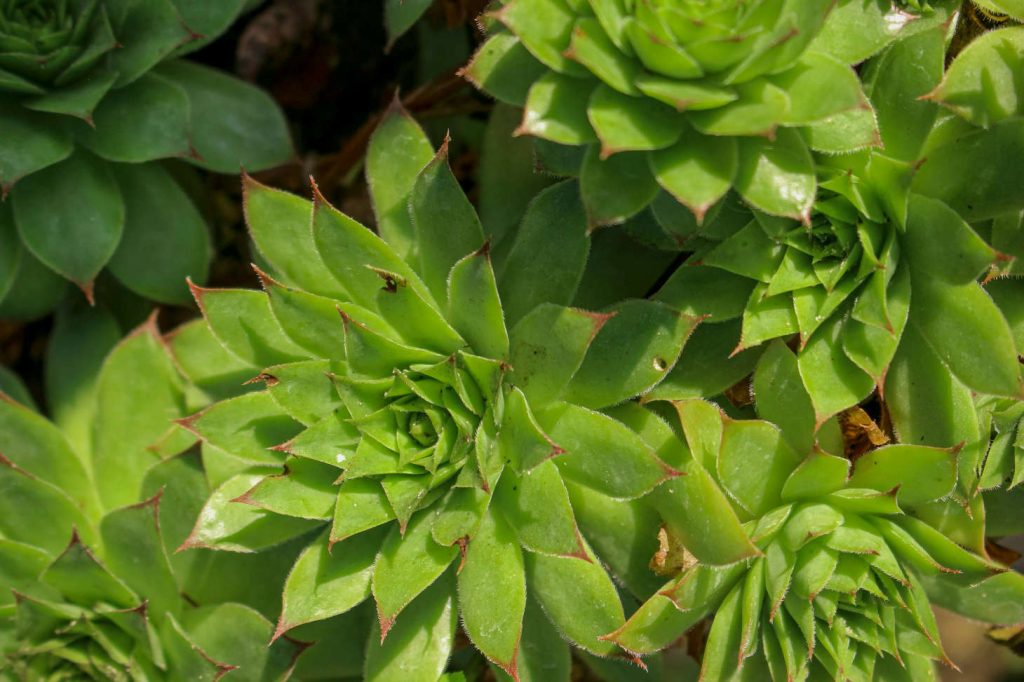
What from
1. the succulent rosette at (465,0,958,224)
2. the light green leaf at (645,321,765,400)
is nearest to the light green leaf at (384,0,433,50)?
the succulent rosette at (465,0,958,224)

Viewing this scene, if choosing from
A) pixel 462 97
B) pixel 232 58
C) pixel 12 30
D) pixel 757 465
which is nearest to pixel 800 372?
pixel 757 465

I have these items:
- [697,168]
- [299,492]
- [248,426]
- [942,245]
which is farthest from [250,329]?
[942,245]

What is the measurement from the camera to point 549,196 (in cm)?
169

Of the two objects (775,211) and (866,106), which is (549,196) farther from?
(866,106)

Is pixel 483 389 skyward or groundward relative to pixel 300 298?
groundward

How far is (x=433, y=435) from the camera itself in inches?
67.1

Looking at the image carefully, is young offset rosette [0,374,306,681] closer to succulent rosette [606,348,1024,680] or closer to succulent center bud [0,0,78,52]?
succulent center bud [0,0,78,52]

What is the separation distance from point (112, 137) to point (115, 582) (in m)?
0.97

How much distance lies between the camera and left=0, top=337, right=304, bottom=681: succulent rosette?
188 cm

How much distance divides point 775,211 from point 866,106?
200 millimetres

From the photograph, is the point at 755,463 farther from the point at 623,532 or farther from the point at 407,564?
the point at 407,564

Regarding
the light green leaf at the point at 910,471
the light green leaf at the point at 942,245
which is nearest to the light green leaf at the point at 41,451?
the light green leaf at the point at 910,471

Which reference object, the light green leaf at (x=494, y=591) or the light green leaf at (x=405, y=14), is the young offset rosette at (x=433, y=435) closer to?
the light green leaf at (x=494, y=591)

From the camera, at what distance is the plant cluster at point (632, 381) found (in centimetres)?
A: 151
